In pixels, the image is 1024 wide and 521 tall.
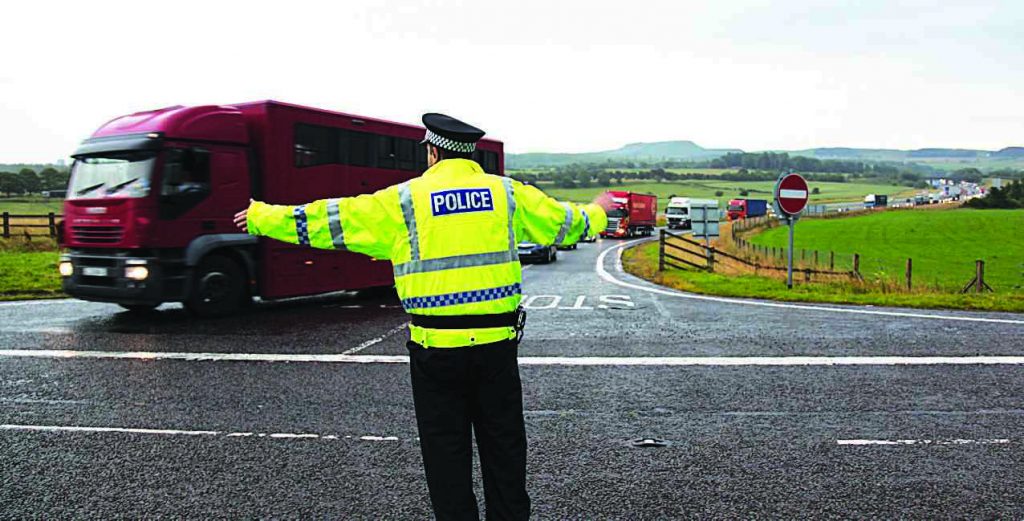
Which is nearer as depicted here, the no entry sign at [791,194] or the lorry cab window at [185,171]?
the lorry cab window at [185,171]

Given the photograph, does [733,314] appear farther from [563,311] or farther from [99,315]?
[99,315]

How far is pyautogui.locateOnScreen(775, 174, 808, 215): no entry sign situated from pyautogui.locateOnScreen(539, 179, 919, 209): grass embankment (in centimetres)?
6083

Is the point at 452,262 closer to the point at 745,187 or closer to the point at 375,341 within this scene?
the point at 375,341

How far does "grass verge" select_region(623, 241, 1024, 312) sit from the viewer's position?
13.5 meters

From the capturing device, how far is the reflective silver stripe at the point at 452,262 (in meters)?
3.45

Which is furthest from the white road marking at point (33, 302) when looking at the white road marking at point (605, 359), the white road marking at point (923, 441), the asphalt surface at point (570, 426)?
the white road marking at point (923, 441)

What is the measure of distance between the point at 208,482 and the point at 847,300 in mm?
11976

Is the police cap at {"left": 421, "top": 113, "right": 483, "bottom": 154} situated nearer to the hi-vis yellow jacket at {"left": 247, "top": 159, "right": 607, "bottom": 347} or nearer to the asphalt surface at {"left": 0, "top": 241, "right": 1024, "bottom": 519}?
the hi-vis yellow jacket at {"left": 247, "top": 159, "right": 607, "bottom": 347}

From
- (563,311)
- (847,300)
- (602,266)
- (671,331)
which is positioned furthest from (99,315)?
(602,266)

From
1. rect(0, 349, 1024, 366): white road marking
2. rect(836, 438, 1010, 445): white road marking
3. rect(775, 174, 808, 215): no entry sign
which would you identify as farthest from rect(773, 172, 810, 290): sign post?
rect(836, 438, 1010, 445): white road marking

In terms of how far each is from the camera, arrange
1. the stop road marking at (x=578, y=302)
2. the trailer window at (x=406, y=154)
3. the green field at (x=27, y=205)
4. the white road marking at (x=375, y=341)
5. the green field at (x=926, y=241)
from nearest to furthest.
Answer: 1. the white road marking at (x=375, y=341)
2. the stop road marking at (x=578, y=302)
3. the trailer window at (x=406, y=154)
4. the green field at (x=27, y=205)
5. the green field at (x=926, y=241)

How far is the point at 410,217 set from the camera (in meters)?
3.48

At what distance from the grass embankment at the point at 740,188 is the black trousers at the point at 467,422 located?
74598 mm

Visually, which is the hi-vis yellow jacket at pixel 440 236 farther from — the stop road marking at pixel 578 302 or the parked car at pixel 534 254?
the parked car at pixel 534 254
